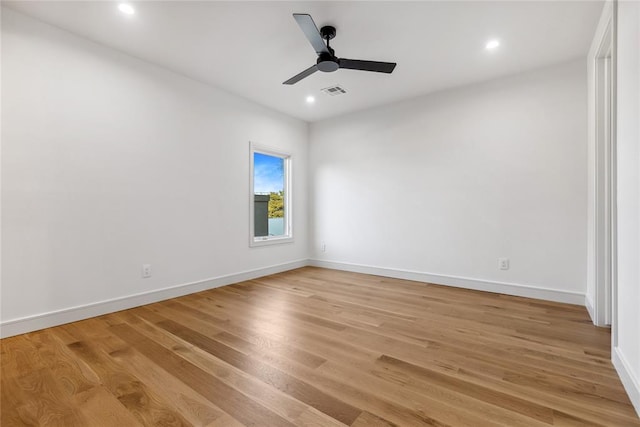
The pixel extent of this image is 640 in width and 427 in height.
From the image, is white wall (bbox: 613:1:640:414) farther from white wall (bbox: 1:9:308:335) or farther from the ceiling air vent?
white wall (bbox: 1:9:308:335)

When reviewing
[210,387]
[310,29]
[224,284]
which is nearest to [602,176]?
[310,29]

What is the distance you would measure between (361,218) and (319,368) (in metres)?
2.98

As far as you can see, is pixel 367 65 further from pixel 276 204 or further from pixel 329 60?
pixel 276 204

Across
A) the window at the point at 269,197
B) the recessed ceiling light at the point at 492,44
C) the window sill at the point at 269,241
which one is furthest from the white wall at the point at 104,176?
the recessed ceiling light at the point at 492,44

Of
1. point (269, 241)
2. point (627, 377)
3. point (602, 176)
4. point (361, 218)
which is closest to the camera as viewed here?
point (627, 377)

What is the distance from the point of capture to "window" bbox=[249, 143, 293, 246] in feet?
Result: 14.2

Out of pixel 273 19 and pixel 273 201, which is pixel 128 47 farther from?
pixel 273 201

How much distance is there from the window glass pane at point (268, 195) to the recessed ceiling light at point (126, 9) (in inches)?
88.7

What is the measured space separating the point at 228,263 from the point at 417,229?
2.67m

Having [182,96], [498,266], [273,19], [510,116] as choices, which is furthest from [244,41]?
[498,266]

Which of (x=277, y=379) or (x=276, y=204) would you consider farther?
(x=276, y=204)

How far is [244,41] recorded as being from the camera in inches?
106

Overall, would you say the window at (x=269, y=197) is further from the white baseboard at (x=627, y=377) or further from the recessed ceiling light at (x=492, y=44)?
the white baseboard at (x=627, y=377)

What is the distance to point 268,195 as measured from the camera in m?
4.65
